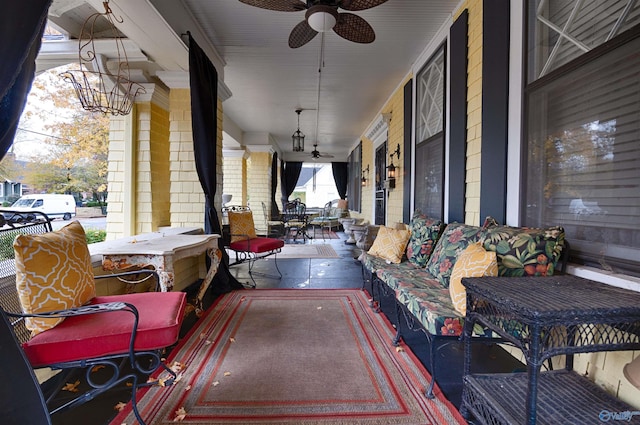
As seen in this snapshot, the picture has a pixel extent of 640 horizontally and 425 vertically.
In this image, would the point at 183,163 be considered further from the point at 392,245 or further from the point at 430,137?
the point at 430,137

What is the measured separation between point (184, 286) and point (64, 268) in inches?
79.0

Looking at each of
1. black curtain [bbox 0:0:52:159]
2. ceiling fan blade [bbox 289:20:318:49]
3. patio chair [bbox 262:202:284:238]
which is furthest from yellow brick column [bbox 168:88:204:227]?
patio chair [bbox 262:202:284:238]

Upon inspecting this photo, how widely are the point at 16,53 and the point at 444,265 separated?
8.48 ft

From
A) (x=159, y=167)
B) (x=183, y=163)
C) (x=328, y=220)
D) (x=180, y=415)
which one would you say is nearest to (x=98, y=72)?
(x=183, y=163)

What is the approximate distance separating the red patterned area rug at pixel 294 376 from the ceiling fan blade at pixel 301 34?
2.51 m

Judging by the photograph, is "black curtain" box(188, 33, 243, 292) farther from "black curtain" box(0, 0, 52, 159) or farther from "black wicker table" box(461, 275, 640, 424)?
"black wicker table" box(461, 275, 640, 424)

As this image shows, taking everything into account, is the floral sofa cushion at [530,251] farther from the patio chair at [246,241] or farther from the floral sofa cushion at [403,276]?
the patio chair at [246,241]

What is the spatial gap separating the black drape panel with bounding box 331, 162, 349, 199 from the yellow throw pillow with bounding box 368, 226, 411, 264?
869cm

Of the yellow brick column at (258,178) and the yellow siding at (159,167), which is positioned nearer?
the yellow siding at (159,167)

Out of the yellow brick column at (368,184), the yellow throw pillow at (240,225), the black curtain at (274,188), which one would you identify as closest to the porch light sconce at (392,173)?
the yellow brick column at (368,184)

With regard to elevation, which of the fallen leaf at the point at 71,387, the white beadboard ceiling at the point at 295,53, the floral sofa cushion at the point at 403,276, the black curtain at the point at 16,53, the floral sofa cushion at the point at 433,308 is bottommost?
the fallen leaf at the point at 71,387

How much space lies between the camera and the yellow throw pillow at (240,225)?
12.9 feet

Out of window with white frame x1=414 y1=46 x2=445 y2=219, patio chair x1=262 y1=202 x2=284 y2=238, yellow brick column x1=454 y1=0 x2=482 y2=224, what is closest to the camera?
yellow brick column x1=454 y1=0 x2=482 y2=224

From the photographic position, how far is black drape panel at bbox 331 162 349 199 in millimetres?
11719
